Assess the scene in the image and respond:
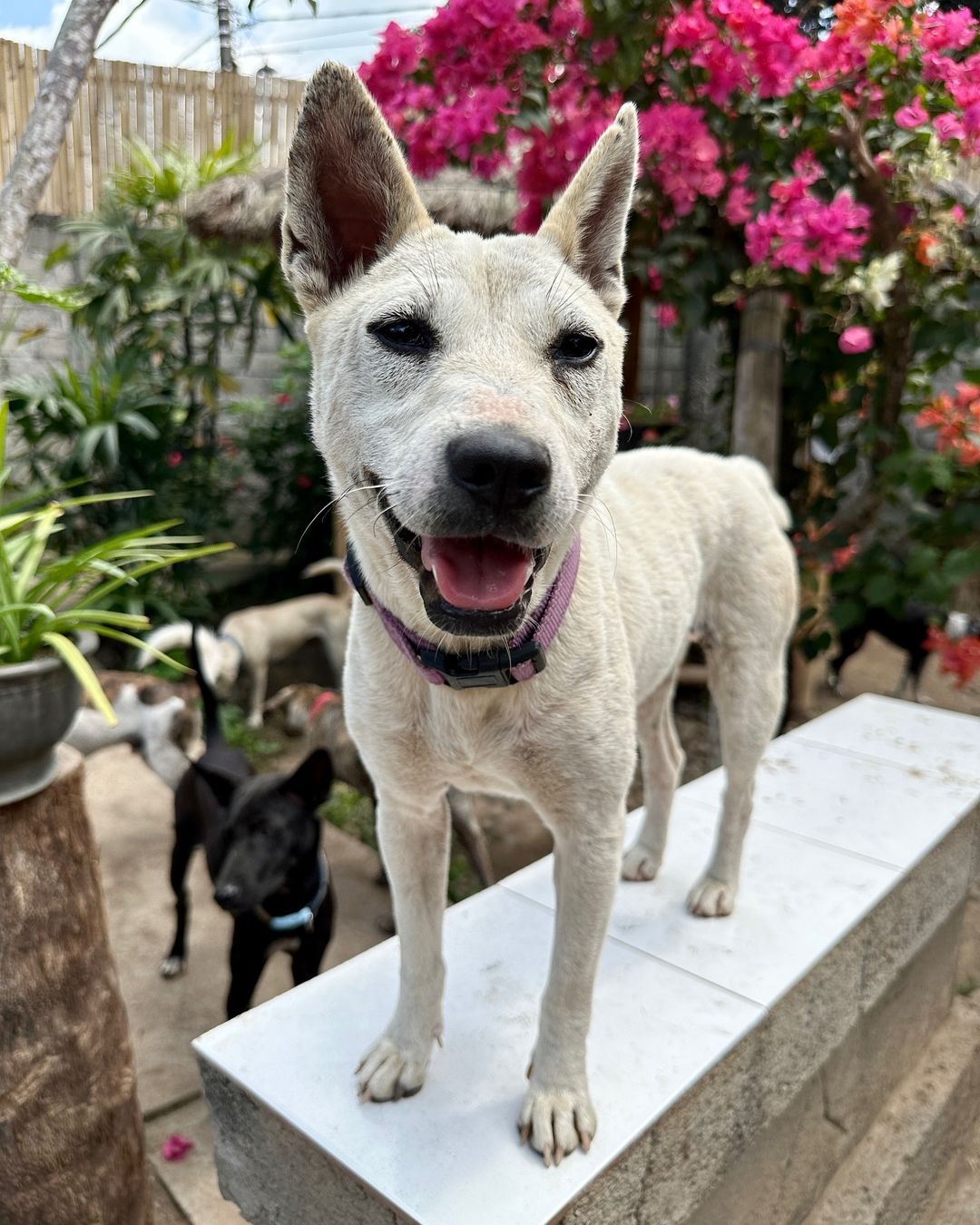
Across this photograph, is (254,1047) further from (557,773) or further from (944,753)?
(944,753)

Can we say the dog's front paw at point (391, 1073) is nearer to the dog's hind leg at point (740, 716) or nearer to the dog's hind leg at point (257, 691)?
the dog's hind leg at point (740, 716)

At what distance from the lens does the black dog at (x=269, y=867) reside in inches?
87.5

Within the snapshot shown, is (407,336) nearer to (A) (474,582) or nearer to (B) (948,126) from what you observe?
(A) (474,582)

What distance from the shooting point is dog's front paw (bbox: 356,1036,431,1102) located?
1573mm

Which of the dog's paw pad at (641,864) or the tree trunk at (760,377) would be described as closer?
the dog's paw pad at (641,864)

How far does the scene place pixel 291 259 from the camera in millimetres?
1264

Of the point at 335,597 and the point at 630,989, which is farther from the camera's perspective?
the point at 335,597

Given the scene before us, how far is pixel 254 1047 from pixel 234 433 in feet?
19.0

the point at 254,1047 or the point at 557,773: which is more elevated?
the point at 557,773

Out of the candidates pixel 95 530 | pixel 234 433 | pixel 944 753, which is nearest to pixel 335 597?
pixel 95 530

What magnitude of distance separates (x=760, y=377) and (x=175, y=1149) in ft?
10.2

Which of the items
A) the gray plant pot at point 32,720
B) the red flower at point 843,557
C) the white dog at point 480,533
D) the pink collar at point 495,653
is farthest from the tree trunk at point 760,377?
the gray plant pot at point 32,720

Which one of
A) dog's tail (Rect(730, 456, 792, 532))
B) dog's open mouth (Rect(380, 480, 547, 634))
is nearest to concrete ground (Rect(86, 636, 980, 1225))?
dog's tail (Rect(730, 456, 792, 532))

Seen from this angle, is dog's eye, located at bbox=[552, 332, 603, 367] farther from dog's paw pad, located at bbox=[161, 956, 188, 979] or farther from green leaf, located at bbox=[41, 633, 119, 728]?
dog's paw pad, located at bbox=[161, 956, 188, 979]
